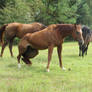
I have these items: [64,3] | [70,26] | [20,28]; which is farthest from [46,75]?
[64,3]

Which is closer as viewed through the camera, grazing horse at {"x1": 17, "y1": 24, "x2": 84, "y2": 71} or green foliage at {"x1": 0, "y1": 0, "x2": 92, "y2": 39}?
grazing horse at {"x1": 17, "y1": 24, "x2": 84, "y2": 71}

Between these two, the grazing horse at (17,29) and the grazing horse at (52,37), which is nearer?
the grazing horse at (52,37)

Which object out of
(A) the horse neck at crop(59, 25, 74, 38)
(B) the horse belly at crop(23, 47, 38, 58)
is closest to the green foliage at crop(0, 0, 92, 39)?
(B) the horse belly at crop(23, 47, 38, 58)

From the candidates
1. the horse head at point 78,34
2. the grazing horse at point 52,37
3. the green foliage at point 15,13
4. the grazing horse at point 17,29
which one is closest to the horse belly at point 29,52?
the grazing horse at point 52,37

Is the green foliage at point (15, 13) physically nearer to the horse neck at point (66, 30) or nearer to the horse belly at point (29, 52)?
the horse belly at point (29, 52)

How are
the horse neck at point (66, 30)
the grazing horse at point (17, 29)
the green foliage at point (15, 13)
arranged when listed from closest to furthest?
the horse neck at point (66, 30) → the grazing horse at point (17, 29) → the green foliage at point (15, 13)

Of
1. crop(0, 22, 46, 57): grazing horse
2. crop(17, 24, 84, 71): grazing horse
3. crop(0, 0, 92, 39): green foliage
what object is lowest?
crop(0, 0, 92, 39): green foliage

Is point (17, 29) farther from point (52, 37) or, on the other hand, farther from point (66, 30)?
point (66, 30)

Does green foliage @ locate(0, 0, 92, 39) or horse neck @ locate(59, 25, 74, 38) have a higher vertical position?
horse neck @ locate(59, 25, 74, 38)

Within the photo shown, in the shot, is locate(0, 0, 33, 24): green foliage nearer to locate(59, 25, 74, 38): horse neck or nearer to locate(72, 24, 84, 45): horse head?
locate(59, 25, 74, 38): horse neck

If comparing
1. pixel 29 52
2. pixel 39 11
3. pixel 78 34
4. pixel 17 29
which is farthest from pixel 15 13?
pixel 78 34

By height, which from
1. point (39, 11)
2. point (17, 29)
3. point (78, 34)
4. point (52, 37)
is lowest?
point (39, 11)

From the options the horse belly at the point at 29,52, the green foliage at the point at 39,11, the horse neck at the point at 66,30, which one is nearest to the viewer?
the horse neck at the point at 66,30

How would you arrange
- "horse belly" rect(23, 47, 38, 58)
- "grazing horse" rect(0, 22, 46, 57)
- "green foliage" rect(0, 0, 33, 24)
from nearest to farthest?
1. "horse belly" rect(23, 47, 38, 58)
2. "grazing horse" rect(0, 22, 46, 57)
3. "green foliage" rect(0, 0, 33, 24)
